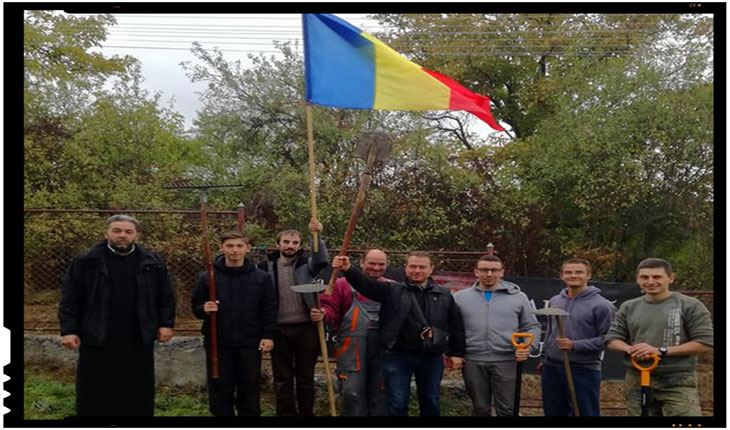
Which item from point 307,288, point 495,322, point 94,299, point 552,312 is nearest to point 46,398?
point 94,299

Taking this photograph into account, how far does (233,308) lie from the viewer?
5.78m

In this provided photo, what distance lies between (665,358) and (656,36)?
35.5 ft

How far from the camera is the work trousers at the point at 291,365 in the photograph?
19.5 feet

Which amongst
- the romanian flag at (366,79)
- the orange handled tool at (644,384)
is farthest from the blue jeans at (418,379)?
the romanian flag at (366,79)

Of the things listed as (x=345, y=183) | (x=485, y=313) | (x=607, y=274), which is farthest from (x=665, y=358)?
(x=607, y=274)

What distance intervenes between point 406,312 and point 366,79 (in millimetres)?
1932

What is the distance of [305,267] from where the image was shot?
238 inches

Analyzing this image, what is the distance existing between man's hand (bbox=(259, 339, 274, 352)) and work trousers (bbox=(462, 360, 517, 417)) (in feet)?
5.05

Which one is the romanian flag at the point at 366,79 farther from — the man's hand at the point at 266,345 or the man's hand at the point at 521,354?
the man's hand at the point at 266,345

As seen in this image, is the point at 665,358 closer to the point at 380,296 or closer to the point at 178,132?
the point at 380,296

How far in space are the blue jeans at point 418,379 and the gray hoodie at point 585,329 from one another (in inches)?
36.2

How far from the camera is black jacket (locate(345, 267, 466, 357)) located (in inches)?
Answer: 226

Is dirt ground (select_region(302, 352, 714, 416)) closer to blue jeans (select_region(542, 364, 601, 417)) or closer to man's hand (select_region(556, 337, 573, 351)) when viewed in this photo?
blue jeans (select_region(542, 364, 601, 417))

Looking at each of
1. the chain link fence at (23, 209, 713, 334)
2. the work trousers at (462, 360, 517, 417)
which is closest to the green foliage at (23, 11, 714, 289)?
the chain link fence at (23, 209, 713, 334)
